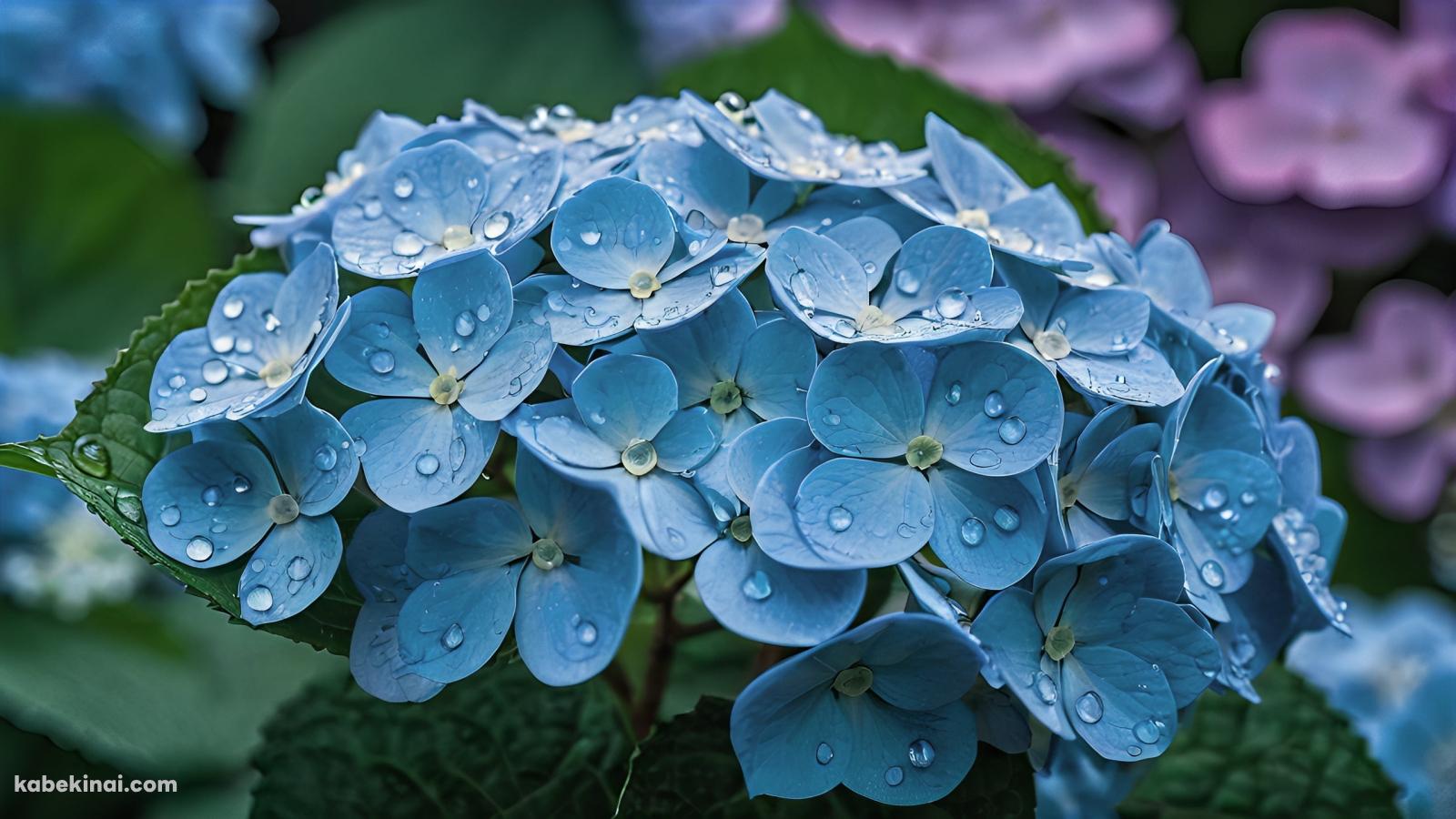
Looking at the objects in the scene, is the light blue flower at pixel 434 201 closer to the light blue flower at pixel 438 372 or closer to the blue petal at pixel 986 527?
the light blue flower at pixel 438 372

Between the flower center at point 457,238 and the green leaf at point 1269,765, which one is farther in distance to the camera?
the green leaf at point 1269,765

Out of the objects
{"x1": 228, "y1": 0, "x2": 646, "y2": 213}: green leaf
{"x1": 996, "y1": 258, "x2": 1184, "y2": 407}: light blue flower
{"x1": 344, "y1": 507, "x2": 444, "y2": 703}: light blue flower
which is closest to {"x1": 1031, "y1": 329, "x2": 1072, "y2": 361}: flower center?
{"x1": 996, "y1": 258, "x2": 1184, "y2": 407}: light blue flower

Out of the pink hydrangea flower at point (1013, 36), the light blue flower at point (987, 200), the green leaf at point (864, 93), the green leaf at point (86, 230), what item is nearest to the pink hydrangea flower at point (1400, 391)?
the pink hydrangea flower at point (1013, 36)

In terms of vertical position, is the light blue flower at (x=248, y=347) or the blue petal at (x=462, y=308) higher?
the blue petal at (x=462, y=308)

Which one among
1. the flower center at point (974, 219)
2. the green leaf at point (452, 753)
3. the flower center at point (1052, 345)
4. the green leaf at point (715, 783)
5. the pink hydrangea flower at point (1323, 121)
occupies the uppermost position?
the flower center at point (974, 219)

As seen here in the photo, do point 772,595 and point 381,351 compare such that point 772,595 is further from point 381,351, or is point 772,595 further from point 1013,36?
point 1013,36

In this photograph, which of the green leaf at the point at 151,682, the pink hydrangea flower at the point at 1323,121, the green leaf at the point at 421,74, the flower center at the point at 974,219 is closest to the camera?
the flower center at the point at 974,219

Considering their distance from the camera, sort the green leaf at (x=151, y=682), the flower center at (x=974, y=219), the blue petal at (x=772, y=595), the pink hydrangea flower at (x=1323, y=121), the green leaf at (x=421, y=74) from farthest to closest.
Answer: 1. the green leaf at (x=421, y=74)
2. the pink hydrangea flower at (x=1323, y=121)
3. the green leaf at (x=151, y=682)
4. the flower center at (x=974, y=219)
5. the blue petal at (x=772, y=595)
